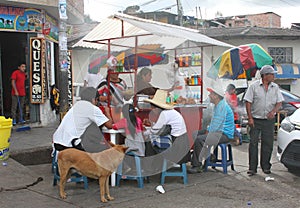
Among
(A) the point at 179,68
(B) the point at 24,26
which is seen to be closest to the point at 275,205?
(A) the point at 179,68

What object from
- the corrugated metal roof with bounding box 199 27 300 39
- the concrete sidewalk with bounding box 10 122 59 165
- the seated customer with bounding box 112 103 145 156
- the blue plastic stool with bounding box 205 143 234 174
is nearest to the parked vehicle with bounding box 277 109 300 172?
the blue plastic stool with bounding box 205 143 234 174

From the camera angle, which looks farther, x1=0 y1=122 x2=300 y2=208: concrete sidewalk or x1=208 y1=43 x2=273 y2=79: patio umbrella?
x1=208 y1=43 x2=273 y2=79: patio umbrella

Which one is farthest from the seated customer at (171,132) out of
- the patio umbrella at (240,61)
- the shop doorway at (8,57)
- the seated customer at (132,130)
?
the shop doorway at (8,57)

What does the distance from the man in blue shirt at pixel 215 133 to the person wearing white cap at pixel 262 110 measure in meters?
0.34

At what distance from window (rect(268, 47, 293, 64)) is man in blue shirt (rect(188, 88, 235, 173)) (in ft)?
56.6

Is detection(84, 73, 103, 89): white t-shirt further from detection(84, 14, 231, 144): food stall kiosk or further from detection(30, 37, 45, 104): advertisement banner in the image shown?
detection(30, 37, 45, 104): advertisement banner

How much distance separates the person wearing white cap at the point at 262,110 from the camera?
238 inches

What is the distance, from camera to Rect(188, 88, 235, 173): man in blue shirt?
6.07 m

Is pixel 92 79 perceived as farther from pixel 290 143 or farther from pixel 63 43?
pixel 290 143

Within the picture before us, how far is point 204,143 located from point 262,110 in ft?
3.38

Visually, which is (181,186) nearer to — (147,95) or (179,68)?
(147,95)

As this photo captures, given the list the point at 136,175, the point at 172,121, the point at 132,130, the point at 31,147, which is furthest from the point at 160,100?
the point at 31,147

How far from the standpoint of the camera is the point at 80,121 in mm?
5188

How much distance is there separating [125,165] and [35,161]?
7.91 feet
